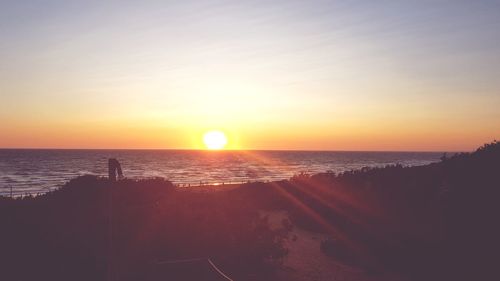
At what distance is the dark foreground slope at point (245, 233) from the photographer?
13102 mm

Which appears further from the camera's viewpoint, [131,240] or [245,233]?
[245,233]

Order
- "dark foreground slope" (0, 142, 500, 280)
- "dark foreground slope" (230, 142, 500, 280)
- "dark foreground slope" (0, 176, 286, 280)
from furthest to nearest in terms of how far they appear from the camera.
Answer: "dark foreground slope" (230, 142, 500, 280) < "dark foreground slope" (0, 142, 500, 280) < "dark foreground slope" (0, 176, 286, 280)

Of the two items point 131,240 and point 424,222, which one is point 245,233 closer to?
point 131,240

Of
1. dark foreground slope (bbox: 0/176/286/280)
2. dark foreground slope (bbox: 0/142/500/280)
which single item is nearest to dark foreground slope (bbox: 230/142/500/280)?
dark foreground slope (bbox: 0/142/500/280)

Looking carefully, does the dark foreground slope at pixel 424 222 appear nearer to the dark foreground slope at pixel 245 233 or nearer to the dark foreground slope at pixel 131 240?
the dark foreground slope at pixel 245 233

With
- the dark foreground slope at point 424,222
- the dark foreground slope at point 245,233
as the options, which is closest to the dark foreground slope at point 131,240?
the dark foreground slope at point 245,233

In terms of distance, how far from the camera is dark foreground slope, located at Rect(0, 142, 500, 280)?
13.1m

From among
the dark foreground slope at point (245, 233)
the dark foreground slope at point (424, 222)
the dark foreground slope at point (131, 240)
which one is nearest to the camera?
the dark foreground slope at point (131, 240)

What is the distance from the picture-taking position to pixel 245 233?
15.7 meters

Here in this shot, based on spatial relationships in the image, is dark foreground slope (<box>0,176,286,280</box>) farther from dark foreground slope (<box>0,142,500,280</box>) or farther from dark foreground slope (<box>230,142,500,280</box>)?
dark foreground slope (<box>230,142,500,280</box>)

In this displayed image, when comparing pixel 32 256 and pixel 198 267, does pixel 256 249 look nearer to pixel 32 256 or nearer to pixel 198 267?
pixel 198 267

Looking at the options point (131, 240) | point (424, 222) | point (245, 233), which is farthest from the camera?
point (424, 222)

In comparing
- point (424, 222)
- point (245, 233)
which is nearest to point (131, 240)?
point (245, 233)

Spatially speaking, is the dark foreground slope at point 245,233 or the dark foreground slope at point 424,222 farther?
the dark foreground slope at point 424,222
